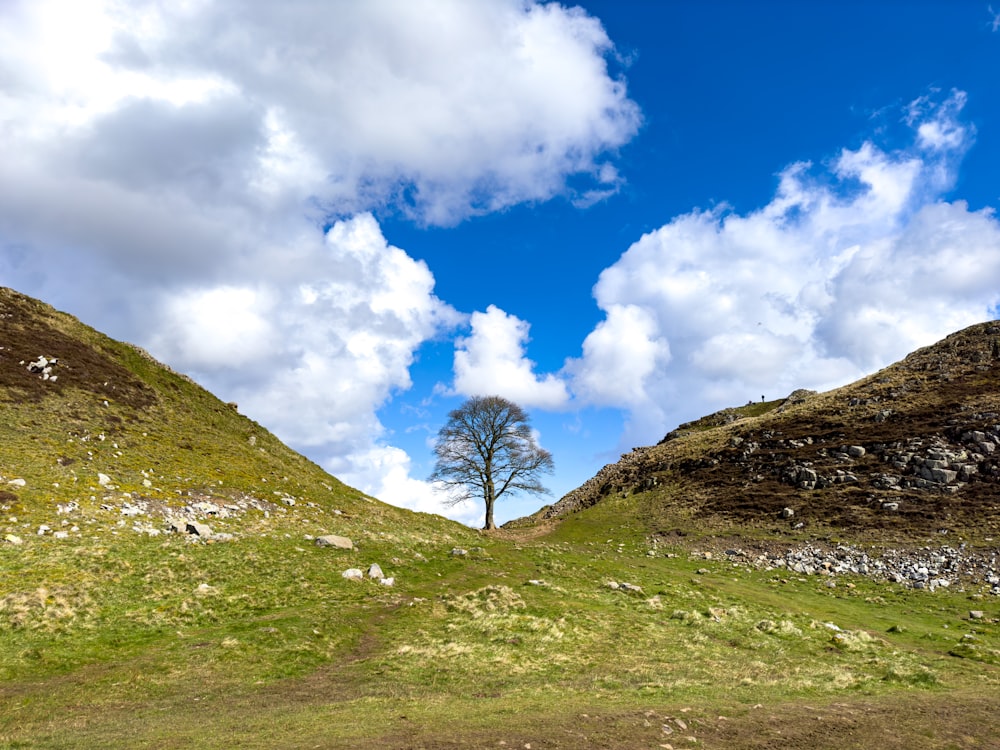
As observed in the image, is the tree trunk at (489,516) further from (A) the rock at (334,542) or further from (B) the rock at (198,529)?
(B) the rock at (198,529)

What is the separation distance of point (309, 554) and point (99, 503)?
13.1 meters

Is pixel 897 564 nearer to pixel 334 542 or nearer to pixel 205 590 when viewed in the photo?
pixel 334 542

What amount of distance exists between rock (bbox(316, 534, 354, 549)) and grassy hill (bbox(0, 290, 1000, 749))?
0.62 meters

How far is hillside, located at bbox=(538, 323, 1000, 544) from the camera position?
46.7 meters

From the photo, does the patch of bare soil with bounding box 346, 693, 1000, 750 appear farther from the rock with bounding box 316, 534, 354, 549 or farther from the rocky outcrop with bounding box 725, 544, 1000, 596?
the rocky outcrop with bounding box 725, 544, 1000, 596

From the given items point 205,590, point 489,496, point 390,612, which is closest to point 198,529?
point 205,590

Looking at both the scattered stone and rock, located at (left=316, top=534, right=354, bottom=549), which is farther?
rock, located at (left=316, top=534, right=354, bottom=549)

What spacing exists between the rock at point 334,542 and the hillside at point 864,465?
36.1m

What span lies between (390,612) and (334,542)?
9.66 m

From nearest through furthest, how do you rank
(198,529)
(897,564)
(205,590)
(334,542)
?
(205,590) < (198,529) < (334,542) < (897,564)

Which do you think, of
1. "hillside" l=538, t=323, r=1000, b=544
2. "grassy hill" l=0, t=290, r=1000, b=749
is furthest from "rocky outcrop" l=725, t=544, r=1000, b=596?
"hillside" l=538, t=323, r=1000, b=544

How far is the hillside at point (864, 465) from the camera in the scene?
46656 millimetres

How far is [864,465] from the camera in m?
55.6

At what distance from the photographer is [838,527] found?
156 feet
